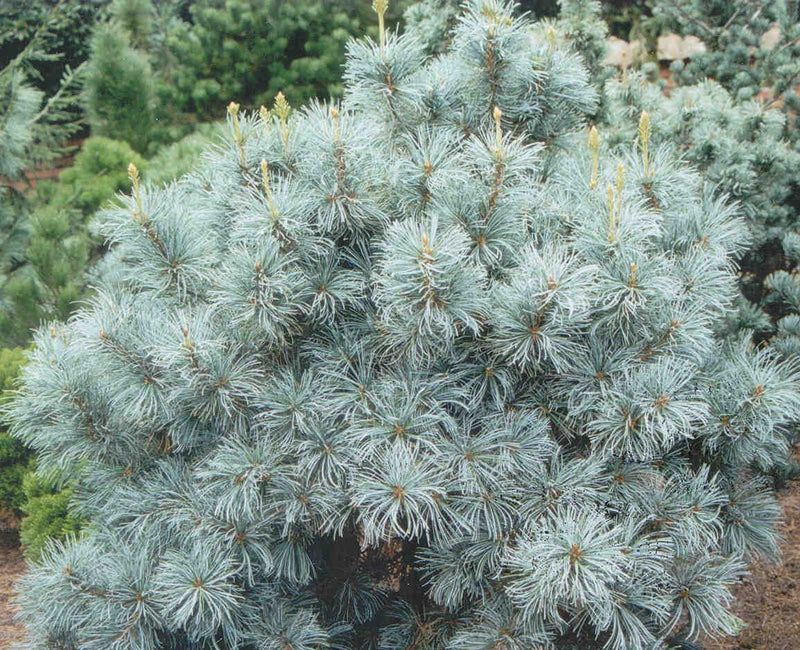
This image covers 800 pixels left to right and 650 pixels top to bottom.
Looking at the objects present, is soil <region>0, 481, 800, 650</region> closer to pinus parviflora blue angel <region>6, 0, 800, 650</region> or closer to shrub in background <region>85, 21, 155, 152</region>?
pinus parviflora blue angel <region>6, 0, 800, 650</region>

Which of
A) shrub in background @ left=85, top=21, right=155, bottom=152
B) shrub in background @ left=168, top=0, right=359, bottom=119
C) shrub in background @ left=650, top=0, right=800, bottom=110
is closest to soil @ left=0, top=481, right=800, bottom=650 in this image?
shrub in background @ left=650, top=0, right=800, bottom=110

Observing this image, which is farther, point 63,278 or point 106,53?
point 106,53

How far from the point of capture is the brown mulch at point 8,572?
3393 mm

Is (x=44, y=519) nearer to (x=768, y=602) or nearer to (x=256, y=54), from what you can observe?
(x=768, y=602)

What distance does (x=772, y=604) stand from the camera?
10.9 ft

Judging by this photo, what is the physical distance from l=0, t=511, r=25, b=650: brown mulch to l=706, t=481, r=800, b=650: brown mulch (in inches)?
115

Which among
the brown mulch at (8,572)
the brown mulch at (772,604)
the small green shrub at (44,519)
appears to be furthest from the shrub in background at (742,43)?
the brown mulch at (8,572)

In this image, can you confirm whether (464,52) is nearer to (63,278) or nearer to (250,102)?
(63,278)

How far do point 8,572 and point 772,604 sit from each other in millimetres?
3588

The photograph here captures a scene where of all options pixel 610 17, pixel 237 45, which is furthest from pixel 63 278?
pixel 610 17

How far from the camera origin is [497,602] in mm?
2174

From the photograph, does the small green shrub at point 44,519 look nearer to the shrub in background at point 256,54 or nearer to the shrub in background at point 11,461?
the shrub in background at point 11,461

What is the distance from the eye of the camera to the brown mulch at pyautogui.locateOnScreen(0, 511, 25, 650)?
339cm

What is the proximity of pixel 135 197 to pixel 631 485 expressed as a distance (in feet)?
5.24
